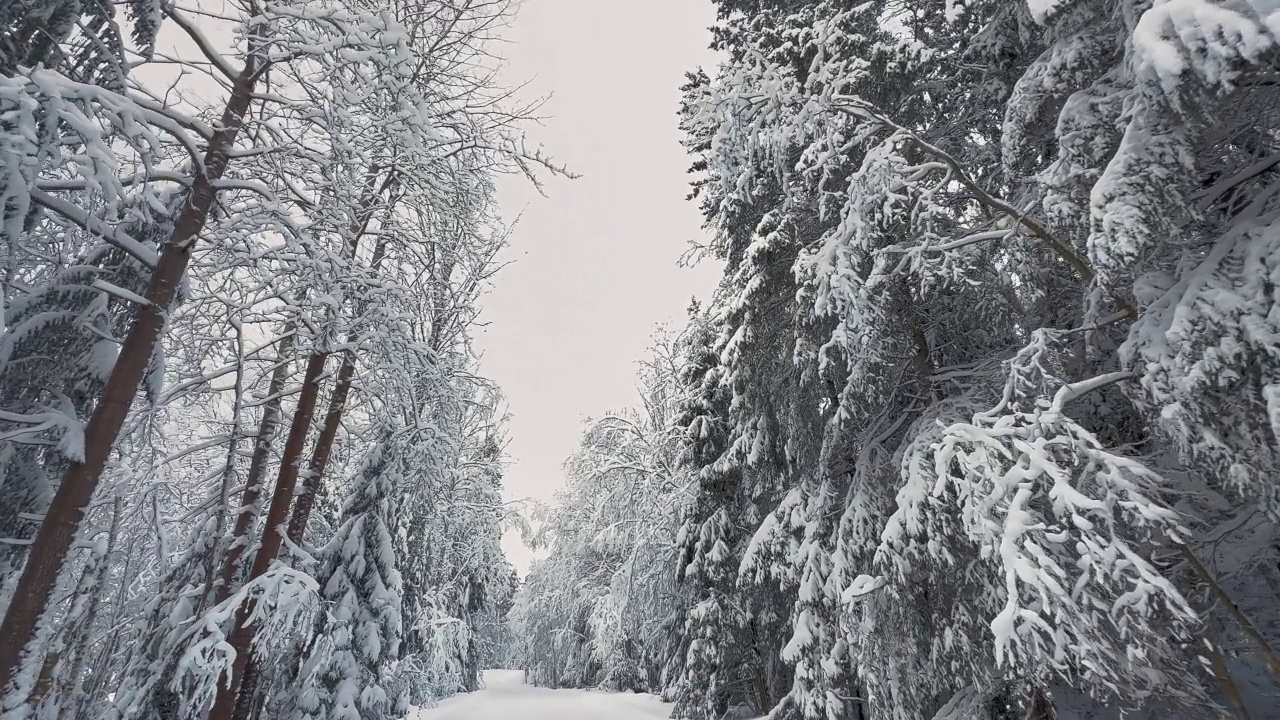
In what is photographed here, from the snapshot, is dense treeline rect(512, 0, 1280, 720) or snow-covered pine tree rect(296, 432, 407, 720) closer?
dense treeline rect(512, 0, 1280, 720)

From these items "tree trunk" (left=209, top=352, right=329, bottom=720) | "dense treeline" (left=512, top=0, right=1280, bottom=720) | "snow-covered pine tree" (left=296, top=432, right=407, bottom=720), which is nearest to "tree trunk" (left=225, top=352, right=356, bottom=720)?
"tree trunk" (left=209, top=352, right=329, bottom=720)

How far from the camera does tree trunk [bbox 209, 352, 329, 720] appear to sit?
5875 mm

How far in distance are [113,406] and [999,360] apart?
7973mm

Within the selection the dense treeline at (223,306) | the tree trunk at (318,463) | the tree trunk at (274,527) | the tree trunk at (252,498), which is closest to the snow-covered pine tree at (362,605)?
the dense treeline at (223,306)

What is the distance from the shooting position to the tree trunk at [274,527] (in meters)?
5.88

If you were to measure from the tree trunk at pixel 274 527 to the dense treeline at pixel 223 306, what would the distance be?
0.11 feet

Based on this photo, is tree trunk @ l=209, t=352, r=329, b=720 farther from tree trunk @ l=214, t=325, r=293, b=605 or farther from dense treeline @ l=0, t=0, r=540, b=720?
tree trunk @ l=214, t=325, r=293, b=605

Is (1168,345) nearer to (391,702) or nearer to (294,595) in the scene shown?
(294,595)

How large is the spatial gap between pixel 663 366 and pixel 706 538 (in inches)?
309

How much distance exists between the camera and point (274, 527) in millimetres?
6523

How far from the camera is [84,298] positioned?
4359mm

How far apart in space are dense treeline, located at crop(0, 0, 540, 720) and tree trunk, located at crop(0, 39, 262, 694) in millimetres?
16

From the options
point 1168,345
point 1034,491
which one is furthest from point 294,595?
point 1168,345

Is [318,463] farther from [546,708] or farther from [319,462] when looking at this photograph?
[546,708]
